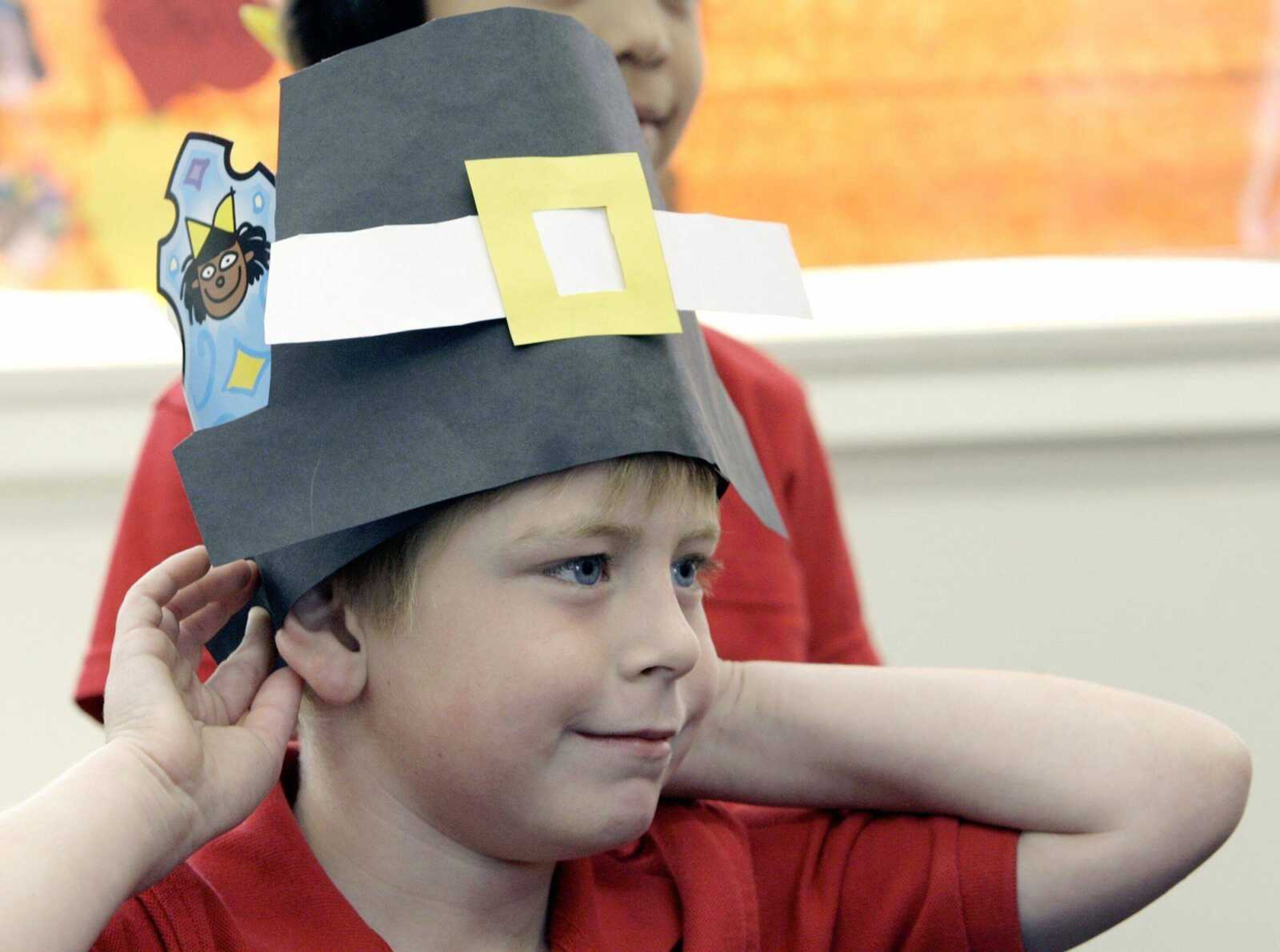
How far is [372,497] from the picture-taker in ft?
2.23

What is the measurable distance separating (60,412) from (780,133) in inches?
27.2

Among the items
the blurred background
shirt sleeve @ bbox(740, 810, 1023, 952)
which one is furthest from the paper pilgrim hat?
the blurred background

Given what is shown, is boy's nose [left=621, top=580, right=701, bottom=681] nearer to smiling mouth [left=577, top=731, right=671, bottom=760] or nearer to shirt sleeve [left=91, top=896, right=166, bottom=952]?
smiling mouth [left=577, top=731, right=671, bottom=760]

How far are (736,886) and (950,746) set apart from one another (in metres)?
0.13

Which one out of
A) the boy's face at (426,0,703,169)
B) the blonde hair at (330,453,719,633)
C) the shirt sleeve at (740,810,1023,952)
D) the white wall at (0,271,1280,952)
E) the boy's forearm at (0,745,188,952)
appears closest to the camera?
the boy's forearm at (0,745,188,952)

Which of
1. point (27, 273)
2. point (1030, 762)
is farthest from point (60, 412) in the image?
point (1030, 762)

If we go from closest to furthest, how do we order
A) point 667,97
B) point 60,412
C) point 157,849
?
point 157,849 < point 667,97 < point 60,412

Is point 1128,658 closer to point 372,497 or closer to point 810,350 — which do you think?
point 810,350

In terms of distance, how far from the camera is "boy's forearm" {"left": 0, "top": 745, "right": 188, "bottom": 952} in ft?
1.98

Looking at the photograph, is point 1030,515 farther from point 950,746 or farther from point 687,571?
point 687,571

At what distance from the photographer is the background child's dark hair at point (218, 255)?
0.74 metres

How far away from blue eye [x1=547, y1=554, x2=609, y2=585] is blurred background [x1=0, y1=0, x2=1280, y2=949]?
0.77 metres

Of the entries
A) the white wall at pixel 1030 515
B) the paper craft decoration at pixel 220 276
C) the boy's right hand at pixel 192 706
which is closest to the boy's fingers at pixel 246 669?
the boy's right hand at pixel 192 706

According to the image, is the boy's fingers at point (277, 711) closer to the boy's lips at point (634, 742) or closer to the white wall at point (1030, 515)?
the boy's lips at point (634, 742)
